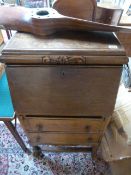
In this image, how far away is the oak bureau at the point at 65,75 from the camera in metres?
0.60

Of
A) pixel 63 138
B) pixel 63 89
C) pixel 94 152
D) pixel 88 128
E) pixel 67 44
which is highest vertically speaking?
pixel 67 44

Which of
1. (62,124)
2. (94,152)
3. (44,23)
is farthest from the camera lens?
(94,152)

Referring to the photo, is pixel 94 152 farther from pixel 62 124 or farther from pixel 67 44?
pixel 67 44

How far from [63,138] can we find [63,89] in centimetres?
45

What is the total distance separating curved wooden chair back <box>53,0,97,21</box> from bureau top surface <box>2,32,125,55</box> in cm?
46

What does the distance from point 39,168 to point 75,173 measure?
0.82ft

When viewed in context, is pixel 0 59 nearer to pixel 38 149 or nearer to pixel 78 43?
pixel 78 43

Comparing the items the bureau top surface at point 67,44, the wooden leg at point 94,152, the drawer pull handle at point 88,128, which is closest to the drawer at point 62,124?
the drawer pull handle at point 88,128

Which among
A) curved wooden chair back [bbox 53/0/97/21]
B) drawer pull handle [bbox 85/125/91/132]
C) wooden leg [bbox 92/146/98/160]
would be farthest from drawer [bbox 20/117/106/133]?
curved wooden chair back [bbox 53/0/97/21]

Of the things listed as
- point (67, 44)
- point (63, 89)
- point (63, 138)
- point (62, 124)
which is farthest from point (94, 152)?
point (67, 44)

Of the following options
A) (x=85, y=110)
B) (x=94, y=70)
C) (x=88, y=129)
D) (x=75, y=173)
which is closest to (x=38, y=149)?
(x=75, y=173)

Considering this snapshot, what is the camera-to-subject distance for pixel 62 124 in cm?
91

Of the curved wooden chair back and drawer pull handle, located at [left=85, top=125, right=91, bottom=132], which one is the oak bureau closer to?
drawer pull handle, located at [left=85, top=125, right=91, bottom=132]

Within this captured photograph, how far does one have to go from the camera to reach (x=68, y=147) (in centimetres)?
121
